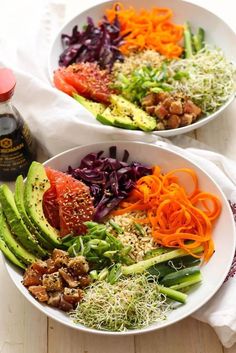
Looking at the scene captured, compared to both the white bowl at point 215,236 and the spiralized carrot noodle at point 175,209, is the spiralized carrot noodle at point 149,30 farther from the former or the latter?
the spiralized carrot noodle at point 175,209

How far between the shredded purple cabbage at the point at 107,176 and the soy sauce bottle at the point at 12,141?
0.27m

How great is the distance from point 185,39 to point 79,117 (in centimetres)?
89

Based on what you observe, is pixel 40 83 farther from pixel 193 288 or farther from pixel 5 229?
pixel 193 288

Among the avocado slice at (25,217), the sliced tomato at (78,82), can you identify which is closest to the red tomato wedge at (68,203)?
the avocado slice at (25,217)

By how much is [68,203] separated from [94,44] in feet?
3.80

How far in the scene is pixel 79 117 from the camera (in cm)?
316

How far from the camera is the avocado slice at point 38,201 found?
2.69 meters

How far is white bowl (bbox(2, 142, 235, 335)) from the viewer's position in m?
2.51

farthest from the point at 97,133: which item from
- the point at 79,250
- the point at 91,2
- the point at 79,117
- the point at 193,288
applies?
the point at 91,2

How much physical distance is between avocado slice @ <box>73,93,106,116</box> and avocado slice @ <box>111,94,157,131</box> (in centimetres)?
7

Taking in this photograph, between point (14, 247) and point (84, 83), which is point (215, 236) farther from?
point (84, 83)

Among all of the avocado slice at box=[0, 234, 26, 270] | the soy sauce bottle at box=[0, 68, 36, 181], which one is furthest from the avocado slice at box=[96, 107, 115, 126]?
the avocado slice at box=[0, 234, 26, 270]

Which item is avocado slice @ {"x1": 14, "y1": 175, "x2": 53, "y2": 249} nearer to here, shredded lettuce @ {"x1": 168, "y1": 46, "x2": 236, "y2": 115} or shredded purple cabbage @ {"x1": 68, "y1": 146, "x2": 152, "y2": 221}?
shredded purple cabbage @ {"x1": 68, "y1": 146, "x2": 152, "y2": 221}

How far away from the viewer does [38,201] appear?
274 centimetres
